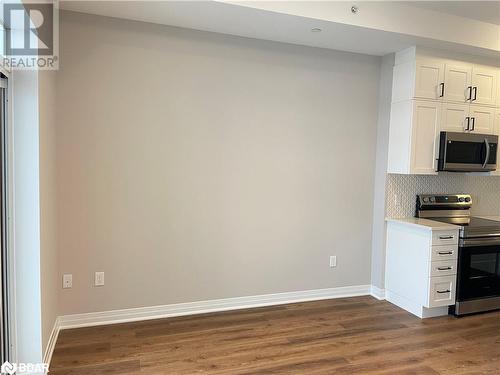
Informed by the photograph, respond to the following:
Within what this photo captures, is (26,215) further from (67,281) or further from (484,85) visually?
(484,85)

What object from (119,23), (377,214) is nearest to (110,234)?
(119,23)

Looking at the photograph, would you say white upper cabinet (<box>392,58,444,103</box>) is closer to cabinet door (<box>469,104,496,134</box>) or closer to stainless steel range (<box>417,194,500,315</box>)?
cabinet door (<box>469,104,496,134</box>)

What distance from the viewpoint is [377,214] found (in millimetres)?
4098

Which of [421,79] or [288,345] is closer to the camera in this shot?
[288,345]

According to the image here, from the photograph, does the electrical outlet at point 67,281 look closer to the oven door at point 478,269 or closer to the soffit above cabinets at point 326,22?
the soffit above cabinets at point 326,22

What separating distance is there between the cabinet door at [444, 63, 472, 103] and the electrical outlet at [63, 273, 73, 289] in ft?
12.6

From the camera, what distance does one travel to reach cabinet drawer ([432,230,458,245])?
Result: 3.50 metres

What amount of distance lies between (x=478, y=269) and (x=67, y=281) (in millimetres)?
3775

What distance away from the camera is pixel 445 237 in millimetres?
3537

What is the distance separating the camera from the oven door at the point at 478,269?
3.60m

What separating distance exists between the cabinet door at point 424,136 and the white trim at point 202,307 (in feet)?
4.72

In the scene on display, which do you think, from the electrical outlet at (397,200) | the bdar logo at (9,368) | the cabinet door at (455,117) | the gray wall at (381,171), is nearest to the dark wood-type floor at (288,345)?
the bdar logo at (9,368)

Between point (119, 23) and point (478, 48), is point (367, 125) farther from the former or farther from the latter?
point (119, 23)

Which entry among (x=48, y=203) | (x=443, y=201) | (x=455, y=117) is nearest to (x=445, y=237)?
(x=443, y=201)
